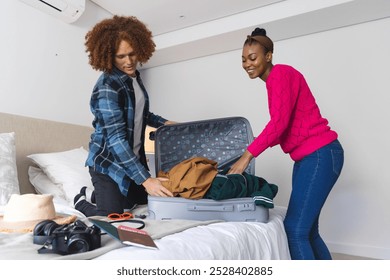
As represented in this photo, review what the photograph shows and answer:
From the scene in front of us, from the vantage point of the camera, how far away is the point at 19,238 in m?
0.87

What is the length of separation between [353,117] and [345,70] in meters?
0.45

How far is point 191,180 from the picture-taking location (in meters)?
1.17

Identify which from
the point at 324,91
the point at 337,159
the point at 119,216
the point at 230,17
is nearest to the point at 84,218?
the point at 119,216

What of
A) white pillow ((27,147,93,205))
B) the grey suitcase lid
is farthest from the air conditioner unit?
the grey suitcase lid

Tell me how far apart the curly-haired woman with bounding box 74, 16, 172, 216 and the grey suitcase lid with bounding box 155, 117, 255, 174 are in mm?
154

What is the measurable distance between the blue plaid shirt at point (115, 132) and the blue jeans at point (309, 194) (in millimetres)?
674

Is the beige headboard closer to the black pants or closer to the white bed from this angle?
the white bed

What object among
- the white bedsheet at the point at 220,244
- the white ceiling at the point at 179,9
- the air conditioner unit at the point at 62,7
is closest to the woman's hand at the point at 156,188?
the white bedsheet at the point at 220,244

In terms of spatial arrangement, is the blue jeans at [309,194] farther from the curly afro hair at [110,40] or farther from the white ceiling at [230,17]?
the white ceiling at [230,17]

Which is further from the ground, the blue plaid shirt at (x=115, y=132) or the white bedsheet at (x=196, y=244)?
the blue plaid shirt at (x=115, y=132)

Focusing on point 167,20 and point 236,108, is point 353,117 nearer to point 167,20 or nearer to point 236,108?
point 236,108

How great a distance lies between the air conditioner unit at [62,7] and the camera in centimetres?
231

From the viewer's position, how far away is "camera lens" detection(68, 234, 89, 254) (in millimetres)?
709
